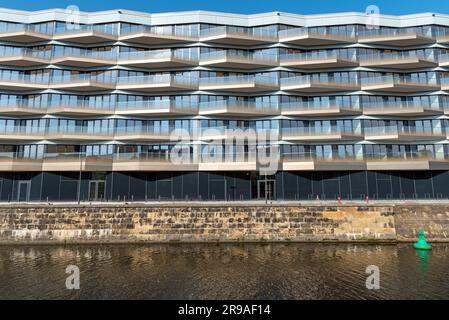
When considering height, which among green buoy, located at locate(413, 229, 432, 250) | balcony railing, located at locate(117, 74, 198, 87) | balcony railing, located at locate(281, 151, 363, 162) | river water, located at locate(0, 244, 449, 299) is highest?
balcony railing, located at locate(117, 74, 198, 87)

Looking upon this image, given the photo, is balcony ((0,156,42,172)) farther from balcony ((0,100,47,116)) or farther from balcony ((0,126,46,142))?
balcony ((0,100,47,116))

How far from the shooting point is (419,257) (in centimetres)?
2184

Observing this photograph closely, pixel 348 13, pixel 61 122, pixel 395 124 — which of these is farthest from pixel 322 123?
pixel 61 122

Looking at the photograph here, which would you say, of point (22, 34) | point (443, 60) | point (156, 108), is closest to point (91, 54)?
point (22, 34)

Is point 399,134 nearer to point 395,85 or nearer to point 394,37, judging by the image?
point 395,85

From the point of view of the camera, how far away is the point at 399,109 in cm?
4056

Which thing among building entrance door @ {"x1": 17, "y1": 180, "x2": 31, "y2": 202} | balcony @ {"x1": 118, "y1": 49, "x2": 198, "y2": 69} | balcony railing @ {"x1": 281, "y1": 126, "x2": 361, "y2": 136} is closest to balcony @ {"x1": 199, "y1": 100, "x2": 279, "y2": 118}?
balcony railing @ {"x1": 281, "y1": 126, "x2": 361, "y2": 136}

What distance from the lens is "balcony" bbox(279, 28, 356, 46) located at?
40500mm

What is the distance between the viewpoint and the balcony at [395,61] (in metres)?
40.9

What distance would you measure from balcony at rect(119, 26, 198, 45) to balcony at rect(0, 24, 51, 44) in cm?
1097

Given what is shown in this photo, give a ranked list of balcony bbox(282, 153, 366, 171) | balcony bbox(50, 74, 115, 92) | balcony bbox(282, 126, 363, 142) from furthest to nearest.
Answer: balcony bbox(50, 74, 115, 92) < balcony bbox(282, 126, 363, 142) < balcony bbox(282, 153, 366, 171)

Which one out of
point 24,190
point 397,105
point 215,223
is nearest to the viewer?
point 215,223

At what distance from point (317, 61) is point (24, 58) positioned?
130 feet
